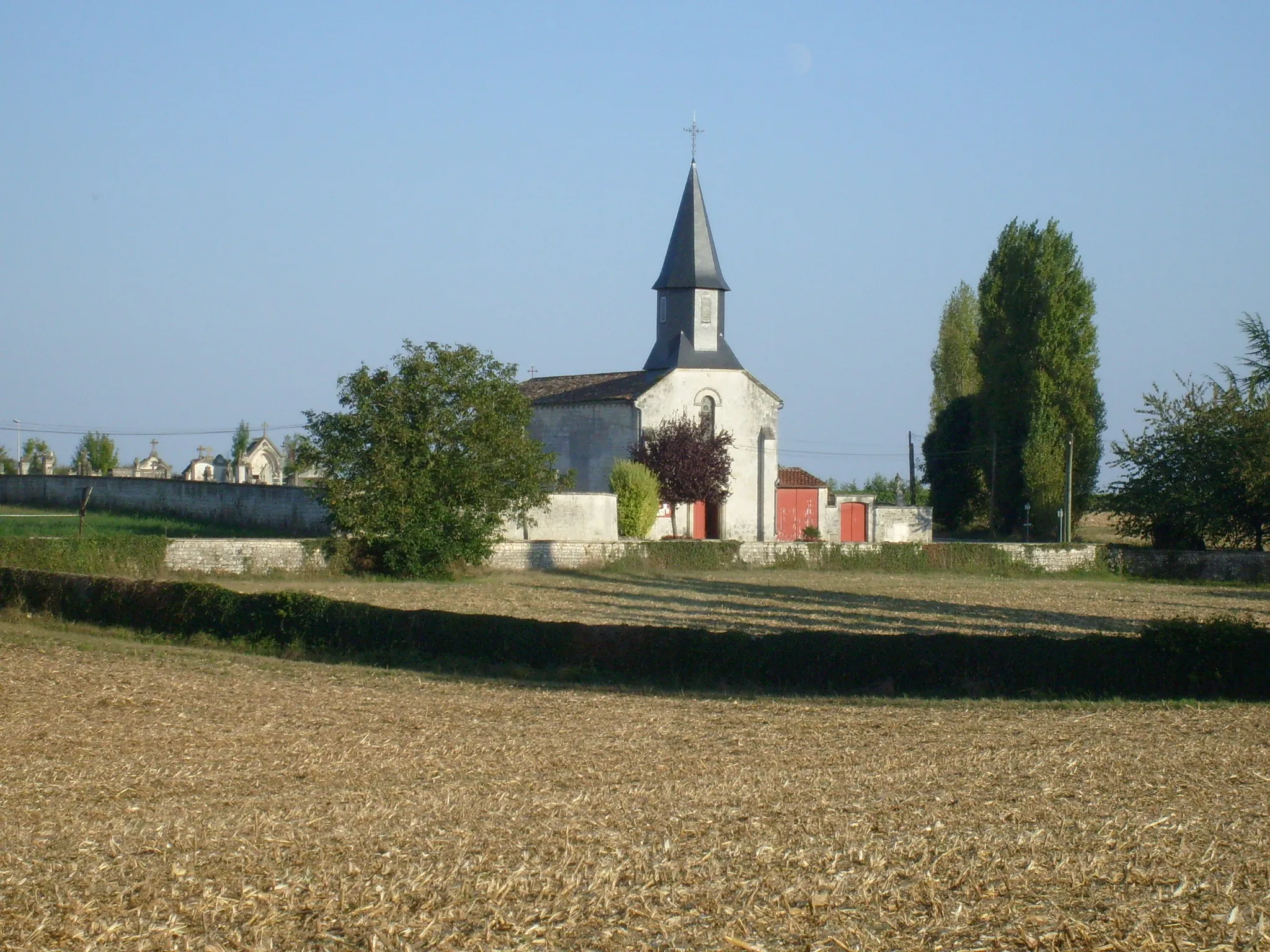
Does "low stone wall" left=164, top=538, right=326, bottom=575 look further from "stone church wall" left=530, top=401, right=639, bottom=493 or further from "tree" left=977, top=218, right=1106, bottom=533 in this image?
"tree" left=977, top=218, right=1106, bottom=533

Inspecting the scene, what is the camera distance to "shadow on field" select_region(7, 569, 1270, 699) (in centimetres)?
1474

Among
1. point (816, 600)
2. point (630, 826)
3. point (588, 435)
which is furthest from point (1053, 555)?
point (630, 826)

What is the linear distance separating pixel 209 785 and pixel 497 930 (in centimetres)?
472

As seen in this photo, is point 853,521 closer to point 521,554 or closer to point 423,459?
point 521,554

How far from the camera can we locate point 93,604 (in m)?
22.0

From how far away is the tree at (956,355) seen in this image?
2591 inches

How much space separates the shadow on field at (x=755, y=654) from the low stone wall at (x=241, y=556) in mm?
10333

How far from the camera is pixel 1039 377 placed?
52.4 m

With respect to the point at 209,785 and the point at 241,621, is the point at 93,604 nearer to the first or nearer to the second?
the point at 241,621

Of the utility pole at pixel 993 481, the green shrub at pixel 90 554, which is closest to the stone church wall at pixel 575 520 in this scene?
the green shrub at pixel 90 554

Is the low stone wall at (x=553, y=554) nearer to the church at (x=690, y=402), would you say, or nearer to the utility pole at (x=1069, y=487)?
the church at (x=690, y=402)

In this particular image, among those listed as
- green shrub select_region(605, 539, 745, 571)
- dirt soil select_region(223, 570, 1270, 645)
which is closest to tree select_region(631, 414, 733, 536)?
green shrub select_region(605, 539, 745, 571)

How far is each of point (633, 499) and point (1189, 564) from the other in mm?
18385

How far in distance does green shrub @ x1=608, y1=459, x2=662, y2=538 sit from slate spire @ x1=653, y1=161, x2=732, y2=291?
995 cm
